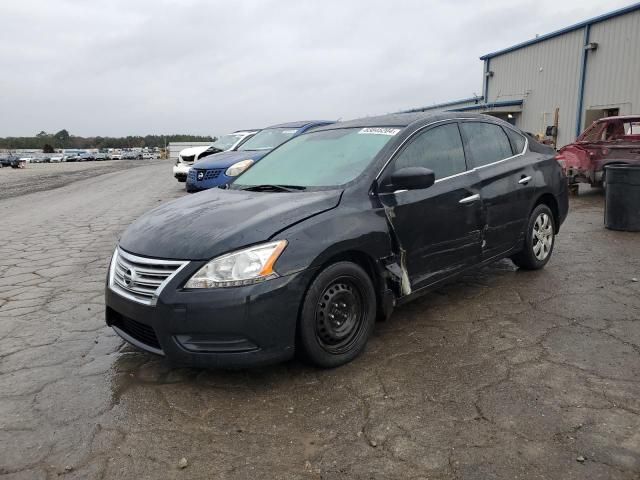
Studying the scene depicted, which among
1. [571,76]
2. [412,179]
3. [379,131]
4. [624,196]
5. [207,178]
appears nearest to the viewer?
[412,179]

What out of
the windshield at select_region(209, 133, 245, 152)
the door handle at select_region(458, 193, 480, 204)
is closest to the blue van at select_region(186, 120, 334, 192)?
the windshield at select_region(209, 133, 245, 152)

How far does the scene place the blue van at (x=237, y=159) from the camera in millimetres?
10406

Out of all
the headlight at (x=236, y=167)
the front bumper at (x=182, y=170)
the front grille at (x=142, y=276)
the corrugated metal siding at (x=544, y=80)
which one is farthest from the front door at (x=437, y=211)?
the corrugated metal siding at (x=544, y=80)

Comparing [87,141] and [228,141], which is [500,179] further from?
[87,141]

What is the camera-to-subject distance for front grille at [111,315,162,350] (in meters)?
3.04

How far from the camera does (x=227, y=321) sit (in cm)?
283

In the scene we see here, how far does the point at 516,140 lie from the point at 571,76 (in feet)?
53.0

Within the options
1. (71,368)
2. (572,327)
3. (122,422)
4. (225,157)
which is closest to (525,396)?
(572,327)

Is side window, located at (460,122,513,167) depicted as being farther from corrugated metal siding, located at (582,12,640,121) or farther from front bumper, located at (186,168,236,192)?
corrugated metal siding, located at (582,12,640,121)

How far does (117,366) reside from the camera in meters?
3.43

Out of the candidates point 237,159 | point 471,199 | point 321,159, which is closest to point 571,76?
point 237,159

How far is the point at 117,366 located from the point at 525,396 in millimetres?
2592

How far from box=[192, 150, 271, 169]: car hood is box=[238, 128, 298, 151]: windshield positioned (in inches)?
11.5

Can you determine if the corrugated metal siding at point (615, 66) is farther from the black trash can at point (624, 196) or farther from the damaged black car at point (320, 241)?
the damaged black car at point (320, 241)
